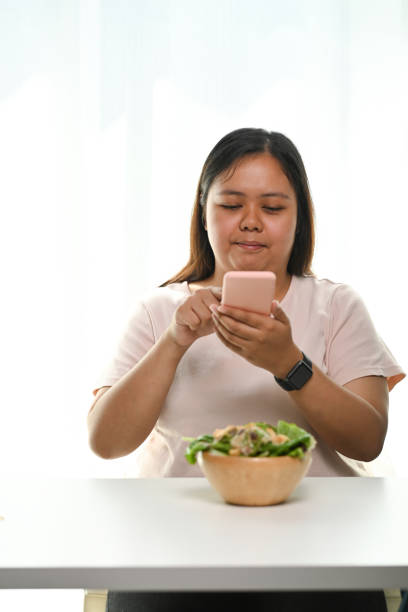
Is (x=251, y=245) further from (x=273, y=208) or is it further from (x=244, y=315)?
(x=244, y=315)

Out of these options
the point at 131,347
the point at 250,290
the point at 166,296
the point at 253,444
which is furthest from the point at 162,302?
the point at 253,444

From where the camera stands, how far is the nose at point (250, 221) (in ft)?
4.89

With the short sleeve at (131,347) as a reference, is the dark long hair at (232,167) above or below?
above

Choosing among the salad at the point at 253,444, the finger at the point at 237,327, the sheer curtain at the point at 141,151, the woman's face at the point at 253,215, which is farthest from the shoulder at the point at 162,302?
the sheer curtain at the point at 141,151

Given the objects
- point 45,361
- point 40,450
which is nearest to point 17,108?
point 45,361

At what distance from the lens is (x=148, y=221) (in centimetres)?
259

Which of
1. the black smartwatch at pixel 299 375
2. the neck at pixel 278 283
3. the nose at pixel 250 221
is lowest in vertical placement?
the black smartwatch at pixel 299 375

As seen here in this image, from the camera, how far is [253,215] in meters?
1.50

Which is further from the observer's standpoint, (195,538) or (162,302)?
(162,302)

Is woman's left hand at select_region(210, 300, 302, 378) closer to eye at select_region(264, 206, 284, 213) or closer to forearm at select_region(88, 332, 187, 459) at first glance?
forearm at select_region(88, 332, 187, 459)

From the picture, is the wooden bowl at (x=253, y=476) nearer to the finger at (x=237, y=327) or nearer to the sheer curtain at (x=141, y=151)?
the finger at (x=237, y=327)

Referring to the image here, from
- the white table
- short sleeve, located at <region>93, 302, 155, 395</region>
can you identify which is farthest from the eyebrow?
the white table

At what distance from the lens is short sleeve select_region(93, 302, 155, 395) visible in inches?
60.1

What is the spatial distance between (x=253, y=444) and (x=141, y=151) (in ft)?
5.78
